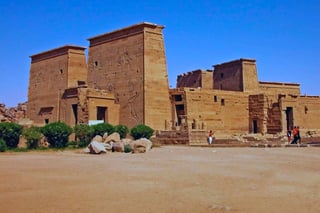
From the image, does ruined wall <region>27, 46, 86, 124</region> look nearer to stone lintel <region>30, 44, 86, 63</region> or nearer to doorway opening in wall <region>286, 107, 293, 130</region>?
stone lintel <region>30, 44, 86, 63</region>

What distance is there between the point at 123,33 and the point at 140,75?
12.6 feet

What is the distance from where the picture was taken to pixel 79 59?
32.1 meters

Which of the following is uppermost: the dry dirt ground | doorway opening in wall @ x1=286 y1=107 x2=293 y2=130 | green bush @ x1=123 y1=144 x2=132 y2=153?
doorway opening in wall @ x1=286 y1=107 x2=293 y2=130

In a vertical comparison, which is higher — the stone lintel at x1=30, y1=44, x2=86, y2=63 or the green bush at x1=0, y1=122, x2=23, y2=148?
the stone lintel at x1=30, y1=44, x2=86, y2=63

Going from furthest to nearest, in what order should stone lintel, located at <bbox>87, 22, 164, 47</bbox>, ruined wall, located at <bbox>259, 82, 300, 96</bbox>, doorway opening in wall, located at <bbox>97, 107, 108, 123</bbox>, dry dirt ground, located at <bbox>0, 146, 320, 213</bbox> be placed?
ruined wall, located at <bbox>259, 82, 300, 96</bbox>, doorway opening in wall, located at <bbox>97, 107, 108, 123</bbox>, stone lintel, located at <bbox>87, 22, 164, 47</bbox>, dry dirt ground, located at <bbox>0, 146, 320, 213</bbox>

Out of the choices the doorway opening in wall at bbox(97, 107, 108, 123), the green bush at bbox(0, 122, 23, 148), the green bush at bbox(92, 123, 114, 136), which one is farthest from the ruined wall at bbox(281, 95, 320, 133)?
the green bush at bbox(0, 122, 23, 148)

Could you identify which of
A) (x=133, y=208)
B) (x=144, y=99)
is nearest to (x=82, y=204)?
(x=133, y=208)

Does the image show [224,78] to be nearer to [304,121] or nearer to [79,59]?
[304,121]

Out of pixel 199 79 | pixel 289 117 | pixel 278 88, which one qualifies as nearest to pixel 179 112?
pixel 199 79

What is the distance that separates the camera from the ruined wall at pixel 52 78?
3125cm

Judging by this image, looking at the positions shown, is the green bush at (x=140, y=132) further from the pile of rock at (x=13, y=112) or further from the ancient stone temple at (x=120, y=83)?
the pile of rock at (x=13, y=112)

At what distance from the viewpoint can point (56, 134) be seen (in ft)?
60.8

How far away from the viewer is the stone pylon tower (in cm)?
2511

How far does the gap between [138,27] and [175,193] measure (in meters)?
20.7
